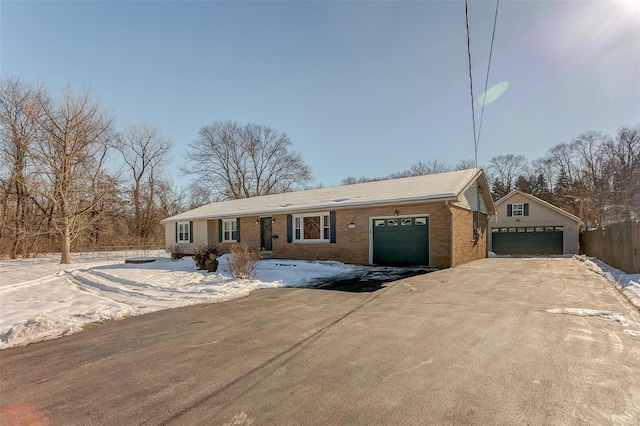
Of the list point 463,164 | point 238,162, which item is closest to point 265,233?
point 238,162

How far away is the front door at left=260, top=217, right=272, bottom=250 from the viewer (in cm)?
1785

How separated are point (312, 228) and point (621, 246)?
11.4m

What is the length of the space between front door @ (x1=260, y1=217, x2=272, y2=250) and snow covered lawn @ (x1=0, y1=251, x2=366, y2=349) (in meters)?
5.06

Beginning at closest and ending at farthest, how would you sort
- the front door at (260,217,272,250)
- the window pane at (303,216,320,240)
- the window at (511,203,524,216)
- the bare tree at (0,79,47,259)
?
the window pane at (303,216,320,240)
the front door at (260,217,272,250)
the bare tree at (0,79,47,259)
the window at (511,203,524,216)

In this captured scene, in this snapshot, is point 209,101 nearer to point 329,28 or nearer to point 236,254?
point 329,28

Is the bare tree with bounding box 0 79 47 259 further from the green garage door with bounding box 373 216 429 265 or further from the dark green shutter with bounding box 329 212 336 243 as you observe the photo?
the green garage door with bounding box 373 216 429 265

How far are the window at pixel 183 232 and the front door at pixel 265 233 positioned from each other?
248 inches

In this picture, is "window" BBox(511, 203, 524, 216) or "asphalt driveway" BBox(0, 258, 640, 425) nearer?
"asphalt driveway" BBox(0, 258, 640, 425)

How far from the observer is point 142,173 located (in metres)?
36.1

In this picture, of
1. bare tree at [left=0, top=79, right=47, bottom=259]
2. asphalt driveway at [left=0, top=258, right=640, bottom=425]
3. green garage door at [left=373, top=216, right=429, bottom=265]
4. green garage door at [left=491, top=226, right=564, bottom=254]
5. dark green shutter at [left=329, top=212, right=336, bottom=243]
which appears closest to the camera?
asphalt driveway at [left=0, top=258, right=640, bottom=425]

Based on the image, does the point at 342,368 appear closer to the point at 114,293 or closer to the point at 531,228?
the point at 114,293

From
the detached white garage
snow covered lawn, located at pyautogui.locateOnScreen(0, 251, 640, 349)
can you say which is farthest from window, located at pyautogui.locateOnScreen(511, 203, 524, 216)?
snow covered lawn, located at pyautogui.locateOnScreen(0, 251, 640, 349)

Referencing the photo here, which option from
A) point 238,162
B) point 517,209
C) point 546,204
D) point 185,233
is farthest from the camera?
point 238,162

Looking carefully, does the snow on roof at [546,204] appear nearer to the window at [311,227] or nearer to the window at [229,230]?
the window at [311,227]
